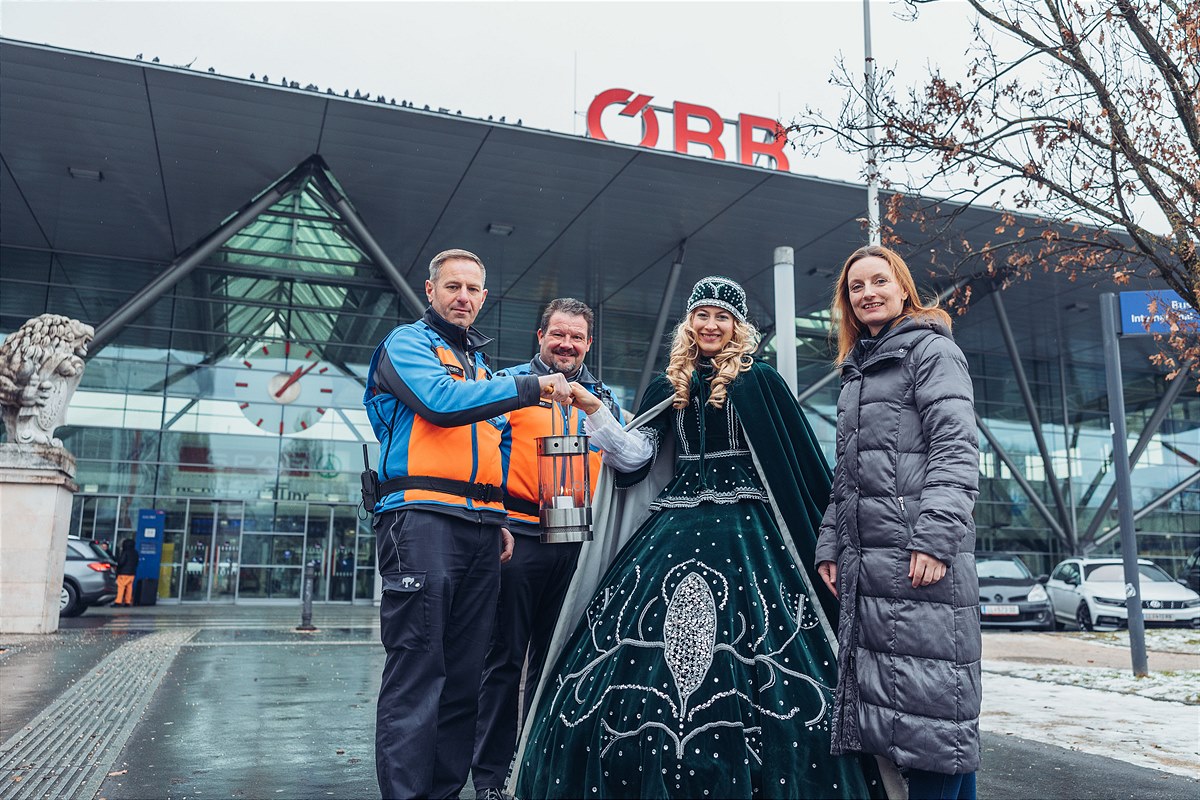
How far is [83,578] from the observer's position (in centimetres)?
1642

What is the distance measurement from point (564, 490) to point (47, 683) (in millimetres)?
6633

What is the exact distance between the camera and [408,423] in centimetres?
329

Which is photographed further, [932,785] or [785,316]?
[785,316]

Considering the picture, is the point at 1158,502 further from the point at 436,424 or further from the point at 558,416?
the point at 436,424

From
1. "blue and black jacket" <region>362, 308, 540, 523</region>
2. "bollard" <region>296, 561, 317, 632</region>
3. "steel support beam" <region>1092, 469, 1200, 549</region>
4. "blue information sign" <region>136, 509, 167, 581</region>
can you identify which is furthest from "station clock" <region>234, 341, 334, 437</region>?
"steel support beam" <region>1092, 469, 1200, 549</region>

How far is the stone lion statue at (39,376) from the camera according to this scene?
13445 millimetres

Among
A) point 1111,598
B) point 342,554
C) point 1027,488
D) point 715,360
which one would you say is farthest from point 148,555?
point 1027,488

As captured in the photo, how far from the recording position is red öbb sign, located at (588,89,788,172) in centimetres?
1748

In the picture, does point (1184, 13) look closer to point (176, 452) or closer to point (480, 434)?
point (480, 434)

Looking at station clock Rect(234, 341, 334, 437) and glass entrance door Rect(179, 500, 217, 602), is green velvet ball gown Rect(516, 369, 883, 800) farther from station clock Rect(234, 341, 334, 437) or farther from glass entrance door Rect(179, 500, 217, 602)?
station clock Rect(234, 341, 334, 437)

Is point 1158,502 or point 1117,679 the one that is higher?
point 1158,502

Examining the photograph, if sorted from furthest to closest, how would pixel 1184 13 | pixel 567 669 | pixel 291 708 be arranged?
pixel 291 708, pixel 1184 13, pixel 567 669

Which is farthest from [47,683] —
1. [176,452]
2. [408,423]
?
[176,452]

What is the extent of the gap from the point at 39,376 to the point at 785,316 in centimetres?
1223
